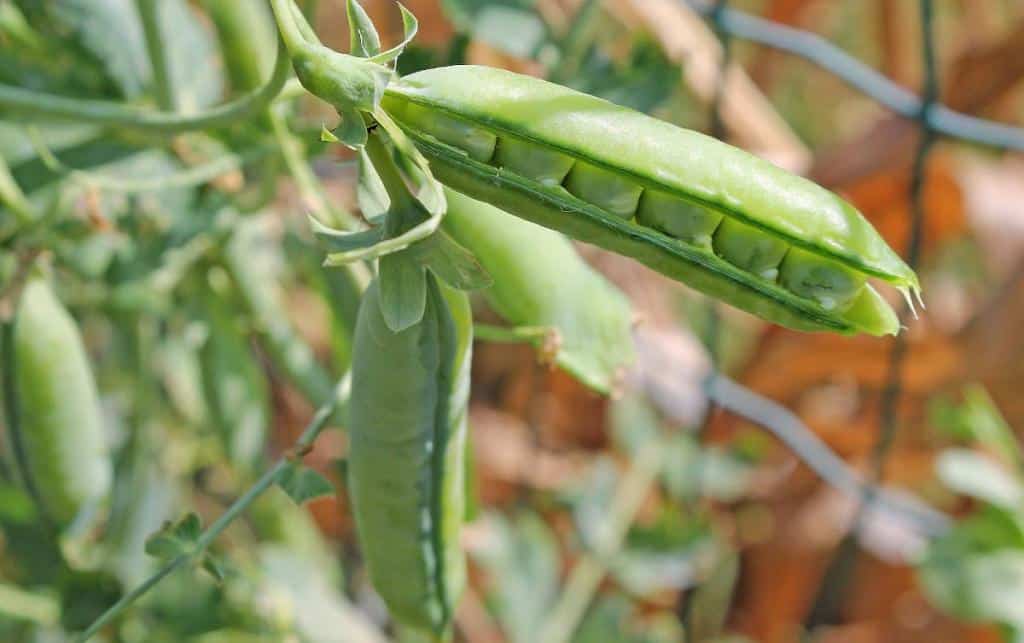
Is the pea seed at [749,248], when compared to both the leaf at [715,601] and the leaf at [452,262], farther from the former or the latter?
the leaf at [715,601]

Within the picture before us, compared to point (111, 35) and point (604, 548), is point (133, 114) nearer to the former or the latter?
point (111, 35)

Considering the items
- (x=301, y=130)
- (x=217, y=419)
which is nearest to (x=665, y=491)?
(x=217, y=419)

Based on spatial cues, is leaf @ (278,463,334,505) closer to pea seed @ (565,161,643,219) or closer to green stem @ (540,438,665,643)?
pea seed @ (565,161,643,219)

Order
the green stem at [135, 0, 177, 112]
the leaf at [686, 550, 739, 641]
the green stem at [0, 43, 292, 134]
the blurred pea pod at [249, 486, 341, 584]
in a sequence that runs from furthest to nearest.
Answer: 1. the leaf at [686, 550, 739, 641]
2. the blurred pea pod at [249, 486, 341, 584]
3. the green stem at [135, 0, 177, 112]
4. the green stem at [0, 43, 292, 134]

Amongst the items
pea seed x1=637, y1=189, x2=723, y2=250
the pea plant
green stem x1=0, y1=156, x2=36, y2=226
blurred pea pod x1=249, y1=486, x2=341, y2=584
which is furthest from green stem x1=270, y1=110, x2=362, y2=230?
blurred pea pod x1=249, y1=486, x2=341, y2=584

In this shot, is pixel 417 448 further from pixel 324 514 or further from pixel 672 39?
pixel 324 514

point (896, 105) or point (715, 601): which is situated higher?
point (896, 105)

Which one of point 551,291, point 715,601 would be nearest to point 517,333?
point 551,291
